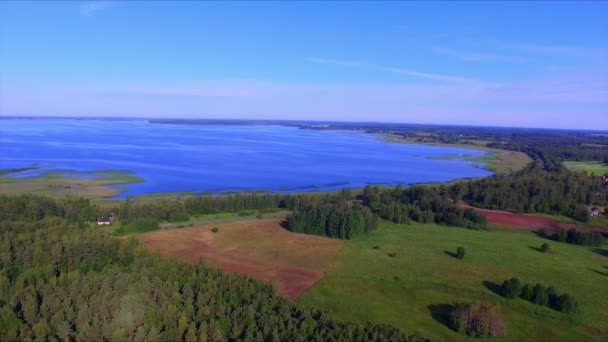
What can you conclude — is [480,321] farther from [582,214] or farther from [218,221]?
Result: [582,214]

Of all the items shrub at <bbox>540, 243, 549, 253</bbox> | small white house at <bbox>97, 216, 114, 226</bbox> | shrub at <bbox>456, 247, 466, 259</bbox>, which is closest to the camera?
shrub at <bbox>456, 247, 466, 259</bbox>

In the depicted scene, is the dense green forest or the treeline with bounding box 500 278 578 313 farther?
the dense green forest

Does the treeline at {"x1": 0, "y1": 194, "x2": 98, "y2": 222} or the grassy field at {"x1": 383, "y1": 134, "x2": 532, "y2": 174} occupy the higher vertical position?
the grassy field at {"x1": 383, "y1": 134, "x2": 532, "y2": 174}

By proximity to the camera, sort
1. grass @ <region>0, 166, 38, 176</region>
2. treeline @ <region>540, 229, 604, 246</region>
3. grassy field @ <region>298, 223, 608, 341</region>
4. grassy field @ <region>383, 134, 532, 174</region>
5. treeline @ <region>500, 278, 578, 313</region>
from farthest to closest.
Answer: grassy field @ <region>383, 134, 532, 174</region> < grass @ <region>0, 166, 38, 176</region> < treeline @ <region>540, 229, 604, 246</region> < treeline @ <region>500, 278, 578, 313</region> < grassy field @ <region>298, 223, 608, 341</region>

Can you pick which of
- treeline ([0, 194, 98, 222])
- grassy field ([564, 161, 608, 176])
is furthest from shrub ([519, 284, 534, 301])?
grassy field ([564, 161, 608, 176])

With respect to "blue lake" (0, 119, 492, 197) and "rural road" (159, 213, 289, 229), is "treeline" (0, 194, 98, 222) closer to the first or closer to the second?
"rural road" (159, 213, 289, 229)

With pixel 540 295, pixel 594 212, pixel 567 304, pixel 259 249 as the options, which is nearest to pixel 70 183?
pixel 259 249
